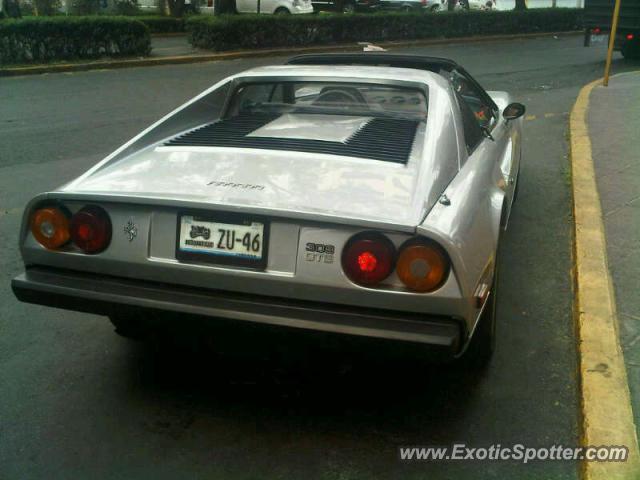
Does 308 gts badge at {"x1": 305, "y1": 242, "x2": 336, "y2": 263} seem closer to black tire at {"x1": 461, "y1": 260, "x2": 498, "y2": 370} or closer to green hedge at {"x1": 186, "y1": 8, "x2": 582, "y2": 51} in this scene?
black tire at {"x1": 461, "y1": 260, "x2": 498, "y2": 370}

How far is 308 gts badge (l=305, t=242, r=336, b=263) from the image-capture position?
267 centimetres

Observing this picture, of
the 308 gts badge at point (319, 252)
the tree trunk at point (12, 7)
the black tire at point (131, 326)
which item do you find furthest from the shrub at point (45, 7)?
the 308 gts badge at point (319, 252)

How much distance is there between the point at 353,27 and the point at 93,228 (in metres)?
19.3

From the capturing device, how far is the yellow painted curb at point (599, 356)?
8.98ft

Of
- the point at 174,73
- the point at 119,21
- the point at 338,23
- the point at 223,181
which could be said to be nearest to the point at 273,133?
the point at 223,181

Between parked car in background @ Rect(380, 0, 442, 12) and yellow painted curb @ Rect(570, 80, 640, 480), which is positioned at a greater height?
parked car in background @ Rect(380, 0, 442, 12)

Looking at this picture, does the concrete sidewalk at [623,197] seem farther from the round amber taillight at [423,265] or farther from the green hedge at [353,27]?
the green hedge at [353,27]

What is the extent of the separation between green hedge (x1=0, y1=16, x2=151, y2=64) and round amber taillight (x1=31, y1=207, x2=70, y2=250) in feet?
44.8

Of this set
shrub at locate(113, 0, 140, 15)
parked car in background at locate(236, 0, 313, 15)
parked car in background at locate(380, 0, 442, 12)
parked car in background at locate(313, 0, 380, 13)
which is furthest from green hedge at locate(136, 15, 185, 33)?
parked car in background at locate(380, 0, 442, 12)

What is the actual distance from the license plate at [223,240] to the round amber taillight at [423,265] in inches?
21.0

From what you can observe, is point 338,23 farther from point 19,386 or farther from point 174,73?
point 19,386

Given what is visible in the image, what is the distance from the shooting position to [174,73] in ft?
49.1

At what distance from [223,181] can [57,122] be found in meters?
7.38

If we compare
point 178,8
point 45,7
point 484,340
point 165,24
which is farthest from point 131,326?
point 45,7
